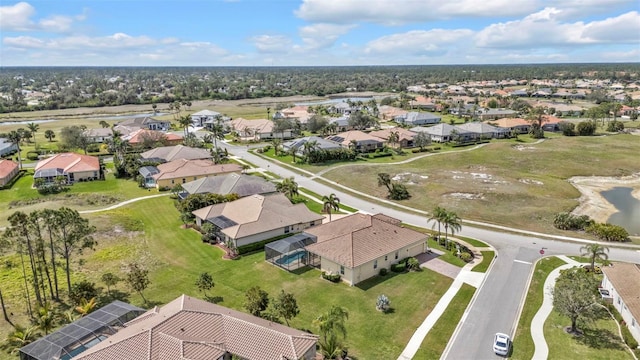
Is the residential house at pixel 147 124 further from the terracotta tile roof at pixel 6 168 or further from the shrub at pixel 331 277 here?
the shrub at pixel 331 277

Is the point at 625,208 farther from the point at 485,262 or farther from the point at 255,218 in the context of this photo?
the point at 255,218

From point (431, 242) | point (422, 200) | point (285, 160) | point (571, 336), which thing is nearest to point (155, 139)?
point (285, 160)

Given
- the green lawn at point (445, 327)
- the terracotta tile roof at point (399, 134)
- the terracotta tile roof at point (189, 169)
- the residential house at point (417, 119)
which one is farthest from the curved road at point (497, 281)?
the residential house at point (417, 119)

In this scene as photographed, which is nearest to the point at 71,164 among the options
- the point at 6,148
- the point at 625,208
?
the point at 6,148

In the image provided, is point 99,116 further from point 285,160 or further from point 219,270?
point 219,270

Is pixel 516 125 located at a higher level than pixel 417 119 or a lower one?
lower
